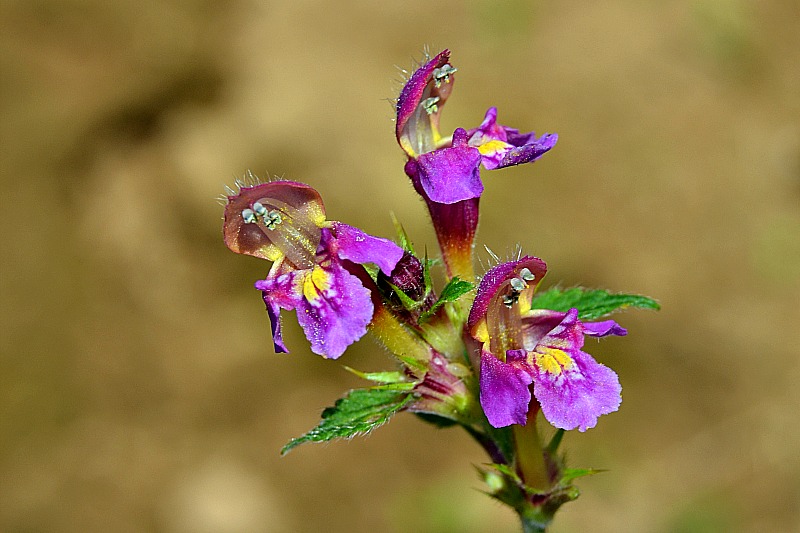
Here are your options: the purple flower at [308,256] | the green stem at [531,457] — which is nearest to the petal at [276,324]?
the purple flower at [308,256]

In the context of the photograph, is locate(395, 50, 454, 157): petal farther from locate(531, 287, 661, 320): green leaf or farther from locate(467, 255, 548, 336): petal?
locate(531, 287, 661, 320): green leaf

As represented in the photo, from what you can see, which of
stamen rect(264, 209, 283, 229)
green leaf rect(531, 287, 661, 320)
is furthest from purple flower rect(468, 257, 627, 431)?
stamen rect(264, 209, 283, 229)

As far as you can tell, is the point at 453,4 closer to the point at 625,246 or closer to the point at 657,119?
the point at 657,119

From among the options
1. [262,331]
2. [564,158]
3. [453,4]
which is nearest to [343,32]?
[453,4]

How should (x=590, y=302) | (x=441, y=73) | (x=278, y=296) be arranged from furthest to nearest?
(x=590, y=302)
(x=441, y=73)
(x=278, y=296)

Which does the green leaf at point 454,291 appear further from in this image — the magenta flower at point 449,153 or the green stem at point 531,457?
the green stem at point 531,457

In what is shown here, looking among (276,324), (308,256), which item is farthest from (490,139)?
(276,324)

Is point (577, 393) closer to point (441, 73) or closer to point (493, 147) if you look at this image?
point (493, 147)
